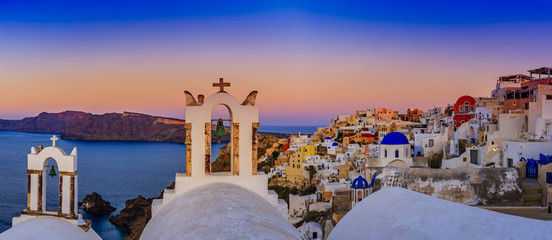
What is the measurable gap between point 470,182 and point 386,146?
8751 millimetres

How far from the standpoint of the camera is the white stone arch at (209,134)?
22.4 ft

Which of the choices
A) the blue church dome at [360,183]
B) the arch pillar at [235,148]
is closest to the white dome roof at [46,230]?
the arch pillar at [235,148]

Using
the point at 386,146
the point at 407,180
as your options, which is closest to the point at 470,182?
the point at 407,180

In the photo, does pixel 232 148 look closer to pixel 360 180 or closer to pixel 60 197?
pixel 60 197

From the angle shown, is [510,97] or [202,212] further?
[510,97]

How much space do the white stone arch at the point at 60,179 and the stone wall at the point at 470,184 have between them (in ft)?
47.4

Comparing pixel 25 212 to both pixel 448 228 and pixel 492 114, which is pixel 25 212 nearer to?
pixel 448 228

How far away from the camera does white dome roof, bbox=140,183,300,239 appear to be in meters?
3.91

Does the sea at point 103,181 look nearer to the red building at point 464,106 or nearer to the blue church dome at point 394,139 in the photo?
the blue church dome at point 394,139

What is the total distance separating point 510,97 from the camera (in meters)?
34.7

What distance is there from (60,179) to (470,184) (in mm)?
15901

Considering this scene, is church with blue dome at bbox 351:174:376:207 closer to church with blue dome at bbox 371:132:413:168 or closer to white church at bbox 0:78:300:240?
church with blue dome at bbox 371:132:413:168

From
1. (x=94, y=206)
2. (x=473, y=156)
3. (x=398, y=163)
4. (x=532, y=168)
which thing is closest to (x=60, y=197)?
(x=532, y=168)

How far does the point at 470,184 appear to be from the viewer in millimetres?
17609
